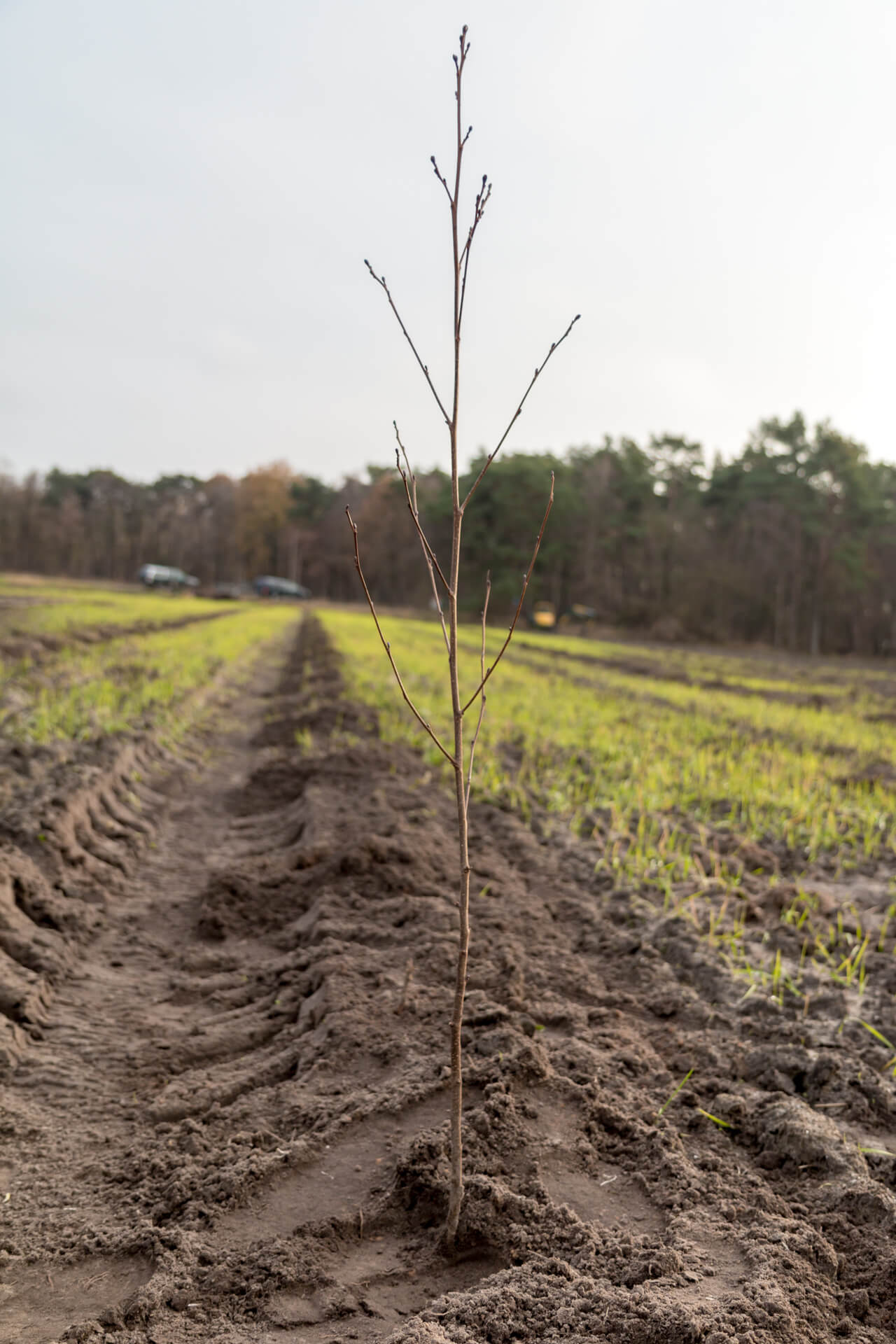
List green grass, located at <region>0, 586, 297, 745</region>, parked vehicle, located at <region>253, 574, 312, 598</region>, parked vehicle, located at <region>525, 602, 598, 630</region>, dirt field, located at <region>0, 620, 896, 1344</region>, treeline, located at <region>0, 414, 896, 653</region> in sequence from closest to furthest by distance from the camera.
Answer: dirt field, located at <region>0, 620, 896, 1344</region>
green grass, located at <region>0, 586, 297, 745</region>
treeline, located at <region>0, 414, 896, 653</region>
parked vehicle, located at <region>525, 602, 598, 630</region>
parked vehicle, located at <region>253, 574, 312, 598</region>

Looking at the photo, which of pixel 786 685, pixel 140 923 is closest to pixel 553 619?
pixel 786 685

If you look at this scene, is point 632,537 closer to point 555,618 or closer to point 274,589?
point 555,618

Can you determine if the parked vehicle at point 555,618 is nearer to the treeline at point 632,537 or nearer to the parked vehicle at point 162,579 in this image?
the treeline at point 632,537

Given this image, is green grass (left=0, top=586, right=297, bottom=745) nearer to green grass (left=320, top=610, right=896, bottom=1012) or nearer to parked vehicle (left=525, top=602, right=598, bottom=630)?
green grass (left=320, top=610, right=896, bottom=1012)

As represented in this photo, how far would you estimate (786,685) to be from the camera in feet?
63.5

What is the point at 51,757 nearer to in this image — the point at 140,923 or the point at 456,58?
the point at 140,923

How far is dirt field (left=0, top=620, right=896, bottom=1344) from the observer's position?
2057mm

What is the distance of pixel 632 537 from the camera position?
51.3m

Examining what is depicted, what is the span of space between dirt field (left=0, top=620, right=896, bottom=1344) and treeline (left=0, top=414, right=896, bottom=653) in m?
26.7

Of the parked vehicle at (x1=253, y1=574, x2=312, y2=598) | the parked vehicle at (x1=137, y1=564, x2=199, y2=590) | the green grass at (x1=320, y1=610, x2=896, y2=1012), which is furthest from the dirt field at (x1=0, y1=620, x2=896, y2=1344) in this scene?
the parked vehicle at (x1=253, y1=574, x2=312, y2=598)

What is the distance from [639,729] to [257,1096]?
8.11 metres

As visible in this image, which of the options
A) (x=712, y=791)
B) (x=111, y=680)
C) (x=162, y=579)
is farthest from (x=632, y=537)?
(x=712, y=791)

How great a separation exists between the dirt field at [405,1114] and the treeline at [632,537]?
26.7 m

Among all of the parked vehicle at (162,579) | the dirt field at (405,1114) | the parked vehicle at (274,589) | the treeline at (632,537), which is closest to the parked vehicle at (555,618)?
the treeline at (632,537)
